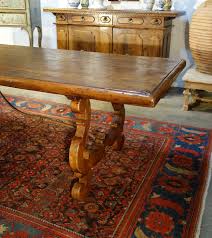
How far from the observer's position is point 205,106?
315cm

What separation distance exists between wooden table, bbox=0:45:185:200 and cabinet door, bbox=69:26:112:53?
4.80 feet

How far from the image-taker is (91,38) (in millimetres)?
3453

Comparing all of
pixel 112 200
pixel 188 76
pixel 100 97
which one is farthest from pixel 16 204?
pixel 188 76

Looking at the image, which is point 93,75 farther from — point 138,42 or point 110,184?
point 138,42

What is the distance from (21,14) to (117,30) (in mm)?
1310

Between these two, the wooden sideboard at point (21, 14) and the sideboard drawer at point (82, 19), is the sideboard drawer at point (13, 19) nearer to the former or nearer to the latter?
the wooden sideboard at point (21, 14)

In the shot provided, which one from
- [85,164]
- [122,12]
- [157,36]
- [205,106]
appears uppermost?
[122,12]

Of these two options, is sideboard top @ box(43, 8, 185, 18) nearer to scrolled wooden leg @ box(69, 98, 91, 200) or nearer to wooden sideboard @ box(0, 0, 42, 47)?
wooden sideboard @ box(0, 0, 42, 47)

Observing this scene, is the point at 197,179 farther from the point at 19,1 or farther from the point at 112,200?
the point at 19,1

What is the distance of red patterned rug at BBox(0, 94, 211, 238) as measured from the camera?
1398mm

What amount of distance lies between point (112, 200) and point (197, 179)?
567 mm

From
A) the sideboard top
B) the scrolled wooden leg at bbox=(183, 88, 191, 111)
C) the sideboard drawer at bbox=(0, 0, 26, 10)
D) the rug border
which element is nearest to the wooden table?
the rug border

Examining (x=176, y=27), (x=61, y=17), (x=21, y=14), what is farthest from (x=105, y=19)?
(x=21, y=14)

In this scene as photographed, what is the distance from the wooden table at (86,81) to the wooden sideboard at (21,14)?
192 centimetres
